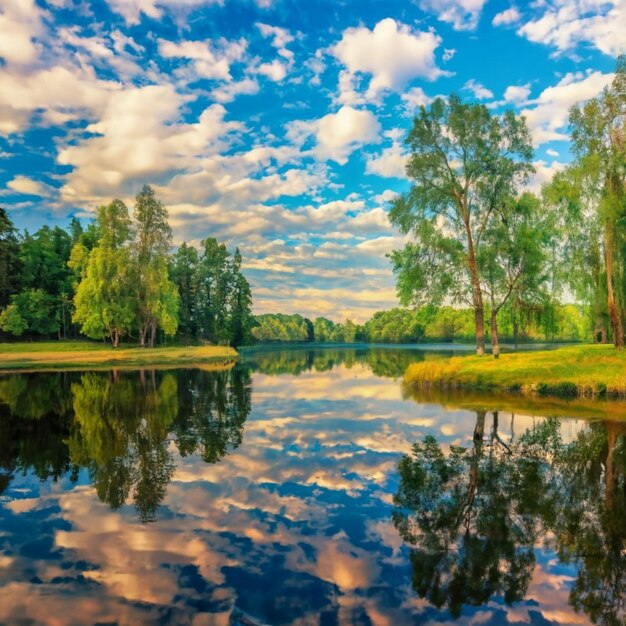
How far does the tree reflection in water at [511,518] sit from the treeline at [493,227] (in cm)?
2072

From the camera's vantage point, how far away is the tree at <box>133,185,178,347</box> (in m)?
67.5

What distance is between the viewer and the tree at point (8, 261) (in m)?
65.8

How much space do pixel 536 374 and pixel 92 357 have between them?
169 ft

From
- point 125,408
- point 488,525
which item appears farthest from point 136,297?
point 488,525

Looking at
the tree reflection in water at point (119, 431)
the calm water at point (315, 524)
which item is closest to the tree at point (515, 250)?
the calm water at point (315, 524)

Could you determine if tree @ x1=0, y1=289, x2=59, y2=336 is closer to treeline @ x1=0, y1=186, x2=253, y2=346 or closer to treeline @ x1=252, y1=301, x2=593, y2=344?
treeline @ x1=0, y1=186, x2=253, y2=346

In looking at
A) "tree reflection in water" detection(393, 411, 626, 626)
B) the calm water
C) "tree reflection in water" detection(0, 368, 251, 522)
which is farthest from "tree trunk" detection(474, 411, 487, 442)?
"tree reflection in water" detection(0, 368, 251, 522)

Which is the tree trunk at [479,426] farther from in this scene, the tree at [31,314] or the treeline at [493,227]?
the tree at [31,314]

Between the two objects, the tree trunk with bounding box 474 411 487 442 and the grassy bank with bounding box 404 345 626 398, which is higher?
the grassy bank with bounding box 404 345 626 398

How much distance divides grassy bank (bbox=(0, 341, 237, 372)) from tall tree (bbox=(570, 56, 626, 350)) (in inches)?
1633

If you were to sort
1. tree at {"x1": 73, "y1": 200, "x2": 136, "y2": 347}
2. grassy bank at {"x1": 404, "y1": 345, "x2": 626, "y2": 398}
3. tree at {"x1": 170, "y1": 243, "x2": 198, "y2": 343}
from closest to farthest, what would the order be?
1. grassy bank at {"x1": 404, "y1": 345, "x2": 626, "y2": 398}
2. tree at {"x1": 73, "y1": 200, "x2": 136, "y2": 347}
3. tree at {"x1": 170, "y1": 243, "x2": 198, "y2": 343}

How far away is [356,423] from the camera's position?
17875 millimetres

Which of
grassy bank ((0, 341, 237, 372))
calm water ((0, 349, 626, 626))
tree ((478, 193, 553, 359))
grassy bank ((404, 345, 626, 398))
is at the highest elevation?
tree ((478, 193, 553, 359))

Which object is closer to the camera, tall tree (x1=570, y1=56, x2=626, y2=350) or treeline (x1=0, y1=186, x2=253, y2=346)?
tall tree (x1=570, y1=56, x2=626, y2=350)
